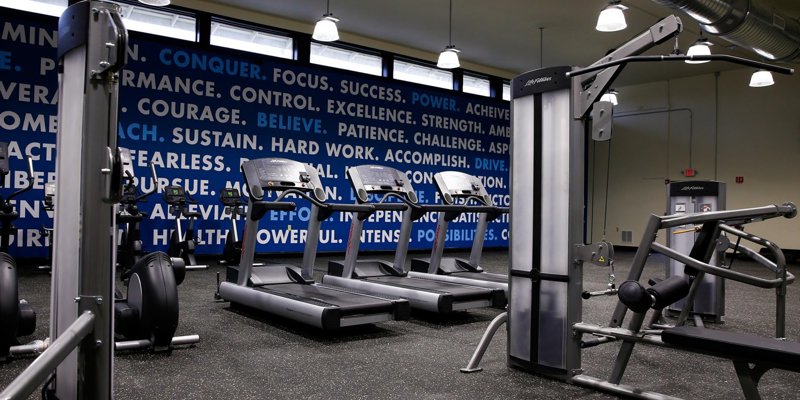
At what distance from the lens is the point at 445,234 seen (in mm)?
5895

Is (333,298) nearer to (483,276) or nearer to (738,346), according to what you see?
(483,276)

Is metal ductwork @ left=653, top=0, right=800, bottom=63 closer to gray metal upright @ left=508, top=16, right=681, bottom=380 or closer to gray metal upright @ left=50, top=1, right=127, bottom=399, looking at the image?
gray metal upright @ left=508, top=16, right=681, bottom=380

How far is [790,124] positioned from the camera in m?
10.5

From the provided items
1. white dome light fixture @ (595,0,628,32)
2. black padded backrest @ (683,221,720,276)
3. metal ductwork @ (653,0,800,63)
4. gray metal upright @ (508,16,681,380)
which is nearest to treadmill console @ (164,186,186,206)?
gray metal upright @ (508,16,681,380)

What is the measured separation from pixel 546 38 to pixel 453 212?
5272mm

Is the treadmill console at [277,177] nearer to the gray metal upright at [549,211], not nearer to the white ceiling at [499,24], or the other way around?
the gray metal upright at [549,211]

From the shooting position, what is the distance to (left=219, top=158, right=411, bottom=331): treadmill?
384cm

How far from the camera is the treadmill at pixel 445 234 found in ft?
18.6

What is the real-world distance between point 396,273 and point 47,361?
13.6 feet

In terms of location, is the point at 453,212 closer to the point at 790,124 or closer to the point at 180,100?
the point at 180,100

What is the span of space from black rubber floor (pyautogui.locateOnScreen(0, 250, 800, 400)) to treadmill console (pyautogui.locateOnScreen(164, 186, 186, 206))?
247 centimetres

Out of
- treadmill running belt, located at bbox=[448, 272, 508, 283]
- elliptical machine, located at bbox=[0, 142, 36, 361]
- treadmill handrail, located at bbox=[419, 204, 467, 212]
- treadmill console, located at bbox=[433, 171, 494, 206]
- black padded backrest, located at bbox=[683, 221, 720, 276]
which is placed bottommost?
treadmill running belt, located at bbox=[448, 272, 508, 283]

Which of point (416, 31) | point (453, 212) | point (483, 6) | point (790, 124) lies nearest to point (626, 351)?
point (453, 212)

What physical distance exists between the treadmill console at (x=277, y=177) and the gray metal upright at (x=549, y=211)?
7.04ft
